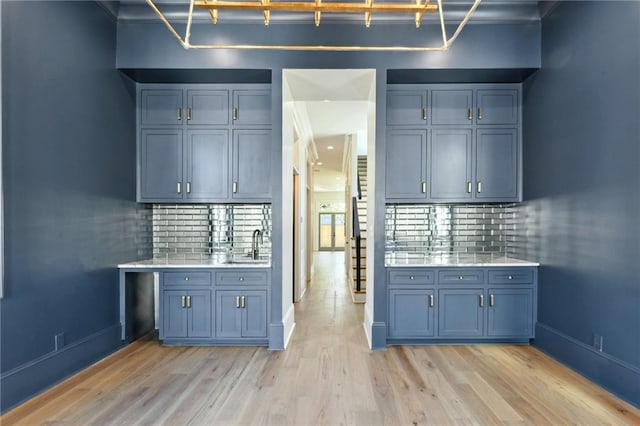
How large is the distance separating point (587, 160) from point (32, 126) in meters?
4.28

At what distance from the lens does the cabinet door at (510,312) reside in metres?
3.35

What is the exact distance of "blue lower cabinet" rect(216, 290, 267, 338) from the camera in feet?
10.8

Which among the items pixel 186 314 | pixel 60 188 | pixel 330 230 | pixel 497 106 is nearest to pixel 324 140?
pixel 497 106

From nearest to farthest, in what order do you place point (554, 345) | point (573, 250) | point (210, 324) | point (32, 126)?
point (32, 126)
point (573, 250)
point (554, 345)
point (210, 324)

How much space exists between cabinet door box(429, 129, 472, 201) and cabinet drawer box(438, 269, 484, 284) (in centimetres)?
78

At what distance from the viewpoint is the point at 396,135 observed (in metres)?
3.56

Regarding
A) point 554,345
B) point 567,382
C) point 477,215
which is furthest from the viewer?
point 477,215

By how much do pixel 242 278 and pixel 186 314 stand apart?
26.3 inches

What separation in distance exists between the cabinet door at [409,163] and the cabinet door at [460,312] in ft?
3.51

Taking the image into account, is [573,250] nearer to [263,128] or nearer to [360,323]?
[360,323]

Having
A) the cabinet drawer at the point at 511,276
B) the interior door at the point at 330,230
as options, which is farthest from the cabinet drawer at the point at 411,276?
the interior door at the point at 330,230

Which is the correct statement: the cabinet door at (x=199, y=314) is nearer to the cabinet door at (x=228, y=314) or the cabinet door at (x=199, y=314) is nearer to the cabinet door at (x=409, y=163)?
the cabinet door at (x=228, y=314)

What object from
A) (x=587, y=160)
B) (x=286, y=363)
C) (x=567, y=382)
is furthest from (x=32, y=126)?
(x=567, y=382)

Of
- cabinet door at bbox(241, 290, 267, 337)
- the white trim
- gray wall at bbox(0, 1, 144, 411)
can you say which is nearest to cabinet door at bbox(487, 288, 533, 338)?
the white trim
